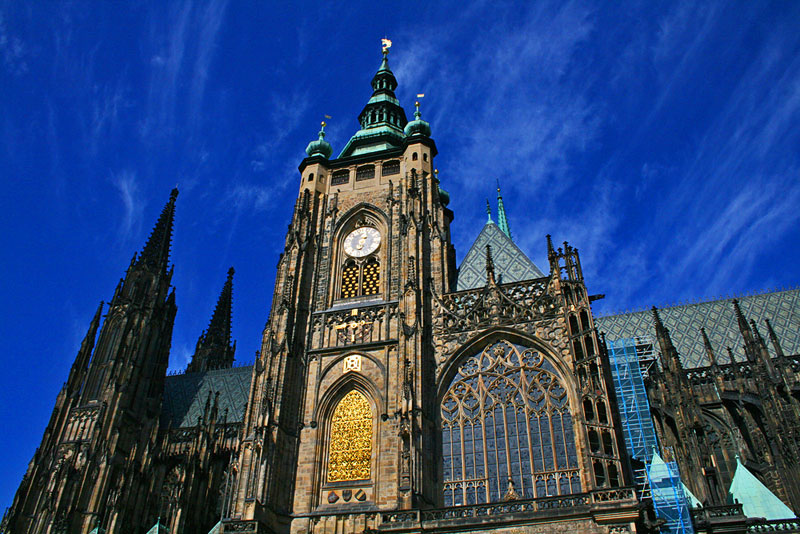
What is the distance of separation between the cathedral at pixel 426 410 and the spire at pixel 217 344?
47.1 feet

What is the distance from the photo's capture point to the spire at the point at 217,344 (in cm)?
5034

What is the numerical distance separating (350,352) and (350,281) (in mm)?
3635

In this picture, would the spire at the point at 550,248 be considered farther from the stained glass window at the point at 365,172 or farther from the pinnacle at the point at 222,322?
the pinnacle at the point at 222,322

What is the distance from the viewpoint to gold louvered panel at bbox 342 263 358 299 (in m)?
26.6

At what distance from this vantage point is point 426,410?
71.4 ft

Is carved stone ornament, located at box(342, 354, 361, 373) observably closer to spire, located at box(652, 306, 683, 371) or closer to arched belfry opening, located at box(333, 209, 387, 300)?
arched belfry opening, located at box(333, 209, 387, 300)

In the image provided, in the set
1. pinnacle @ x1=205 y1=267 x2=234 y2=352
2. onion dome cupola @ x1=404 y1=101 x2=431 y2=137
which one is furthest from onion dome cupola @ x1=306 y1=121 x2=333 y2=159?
pinnacle @ x1=205 y1=267 x2=234 y2=352

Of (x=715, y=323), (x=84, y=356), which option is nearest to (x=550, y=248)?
(x=715, y=323)

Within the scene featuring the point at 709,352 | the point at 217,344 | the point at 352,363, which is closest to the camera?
the point at 352,363

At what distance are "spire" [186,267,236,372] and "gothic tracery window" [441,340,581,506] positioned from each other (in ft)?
105

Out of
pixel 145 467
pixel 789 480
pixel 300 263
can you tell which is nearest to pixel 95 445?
pixel 145 467

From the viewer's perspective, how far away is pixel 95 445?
32156 millimetres

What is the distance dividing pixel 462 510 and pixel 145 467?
1928cm

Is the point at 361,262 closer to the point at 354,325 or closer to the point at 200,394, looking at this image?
the point at 354,325
